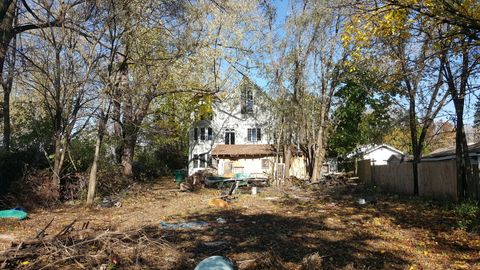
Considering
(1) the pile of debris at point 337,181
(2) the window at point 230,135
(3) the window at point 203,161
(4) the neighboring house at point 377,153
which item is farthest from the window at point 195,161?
(1) the pile of debris at point 337,181

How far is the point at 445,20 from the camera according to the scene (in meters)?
5.20

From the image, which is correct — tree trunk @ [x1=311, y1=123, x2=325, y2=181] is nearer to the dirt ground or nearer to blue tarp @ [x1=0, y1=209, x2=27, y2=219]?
the dirt ground

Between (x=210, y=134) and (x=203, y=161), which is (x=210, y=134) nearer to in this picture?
(x=210, y=134)

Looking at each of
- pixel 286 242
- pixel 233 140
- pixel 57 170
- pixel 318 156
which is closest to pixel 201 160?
pixel 233 140

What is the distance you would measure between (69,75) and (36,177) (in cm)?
374

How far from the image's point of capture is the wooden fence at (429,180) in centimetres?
1169

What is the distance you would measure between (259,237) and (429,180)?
908 cm

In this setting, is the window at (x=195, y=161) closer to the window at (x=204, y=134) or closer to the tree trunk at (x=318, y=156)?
the window at (x=204, y=134)

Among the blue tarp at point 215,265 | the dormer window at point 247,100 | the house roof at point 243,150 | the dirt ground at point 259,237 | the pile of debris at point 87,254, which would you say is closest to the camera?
the blue tarp at point 215,265

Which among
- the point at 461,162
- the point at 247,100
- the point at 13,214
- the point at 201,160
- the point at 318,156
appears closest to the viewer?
the point at 13,214

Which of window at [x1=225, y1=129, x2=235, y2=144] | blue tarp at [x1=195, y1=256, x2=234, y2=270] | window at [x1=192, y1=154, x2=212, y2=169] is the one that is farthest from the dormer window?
blue tarp at [x1=195, y1=256, x2=234, y2=270]

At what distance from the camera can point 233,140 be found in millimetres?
35875

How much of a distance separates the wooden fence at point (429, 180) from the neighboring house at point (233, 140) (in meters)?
13.3

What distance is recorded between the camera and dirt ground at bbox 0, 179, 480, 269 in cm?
580
